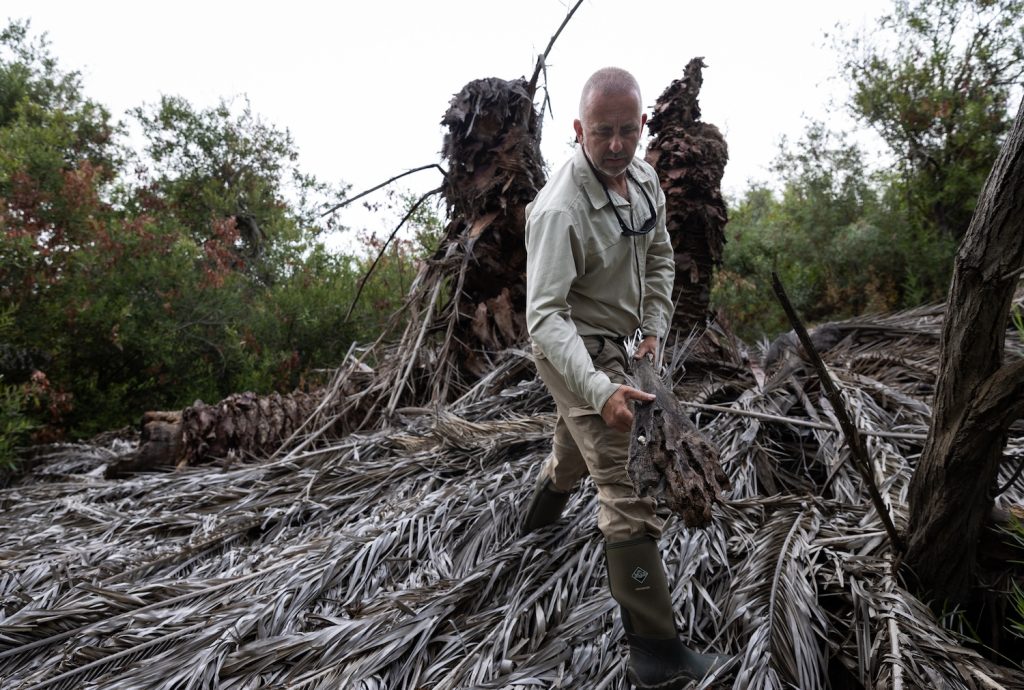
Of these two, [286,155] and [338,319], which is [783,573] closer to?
[338,319]

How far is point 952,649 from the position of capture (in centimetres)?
175

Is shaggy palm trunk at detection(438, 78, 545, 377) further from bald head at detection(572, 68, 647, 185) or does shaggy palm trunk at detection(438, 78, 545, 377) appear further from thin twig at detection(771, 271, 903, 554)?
thin twig at detection(771, 271, 903, 554)

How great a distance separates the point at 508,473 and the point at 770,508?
3.95 ft

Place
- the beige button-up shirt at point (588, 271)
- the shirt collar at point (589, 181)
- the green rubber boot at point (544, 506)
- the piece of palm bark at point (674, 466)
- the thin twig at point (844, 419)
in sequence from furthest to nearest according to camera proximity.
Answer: the green rubber boot at point (544, 506) → the shirt collar at point (589, 181) → the beige button-up shirt at point (588, 271) → the piece of palm bark at point (674, 466) → the thin twig at point (844, 419)

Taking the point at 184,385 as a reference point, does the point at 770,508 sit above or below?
below

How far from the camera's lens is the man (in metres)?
2.08

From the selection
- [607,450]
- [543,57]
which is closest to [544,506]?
[607,450]

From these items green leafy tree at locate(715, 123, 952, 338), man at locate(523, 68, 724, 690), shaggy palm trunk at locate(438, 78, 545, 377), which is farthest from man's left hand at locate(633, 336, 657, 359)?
green leafy tree at locate(715, 123, 952, 338)

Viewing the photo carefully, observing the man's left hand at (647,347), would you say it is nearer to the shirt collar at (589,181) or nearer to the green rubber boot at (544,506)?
the shirt collar at (589,181)

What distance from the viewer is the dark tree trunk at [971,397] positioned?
1621 mm

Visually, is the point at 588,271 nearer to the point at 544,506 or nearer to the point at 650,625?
the point at 544,506

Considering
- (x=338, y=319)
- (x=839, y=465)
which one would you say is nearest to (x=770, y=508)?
(x=839, y=465)

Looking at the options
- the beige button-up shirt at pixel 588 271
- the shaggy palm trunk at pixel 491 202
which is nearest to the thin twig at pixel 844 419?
the beige button-up shirt at pixel 588 271

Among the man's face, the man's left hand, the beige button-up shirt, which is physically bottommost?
the man's left hand
